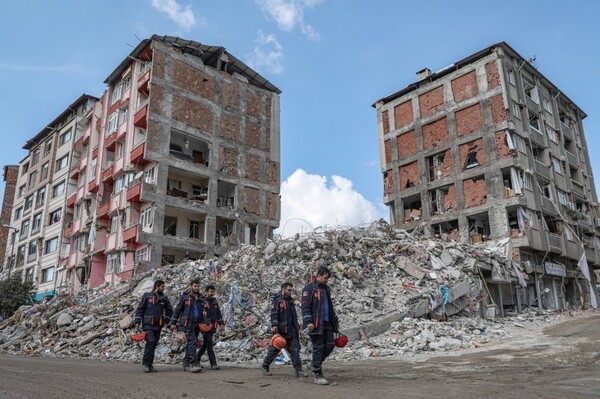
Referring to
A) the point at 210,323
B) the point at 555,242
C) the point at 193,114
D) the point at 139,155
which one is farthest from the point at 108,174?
the point at 555,242

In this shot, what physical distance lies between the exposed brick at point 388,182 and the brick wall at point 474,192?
6.56 meters

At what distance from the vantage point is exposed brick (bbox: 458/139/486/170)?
3099 centimetres

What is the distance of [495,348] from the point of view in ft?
37.1

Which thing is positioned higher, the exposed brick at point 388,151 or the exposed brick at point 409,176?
the exposed brick at point 388,151

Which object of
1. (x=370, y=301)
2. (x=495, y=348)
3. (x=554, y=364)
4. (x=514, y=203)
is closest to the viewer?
(x=554, y=364)

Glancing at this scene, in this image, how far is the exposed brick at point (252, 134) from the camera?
118 feet

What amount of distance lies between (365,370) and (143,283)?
12.4 m

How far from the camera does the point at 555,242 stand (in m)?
30.0

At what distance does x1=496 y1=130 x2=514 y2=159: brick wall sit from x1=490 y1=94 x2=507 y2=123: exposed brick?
92 centimetres

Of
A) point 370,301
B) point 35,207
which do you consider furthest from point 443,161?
point 35,207

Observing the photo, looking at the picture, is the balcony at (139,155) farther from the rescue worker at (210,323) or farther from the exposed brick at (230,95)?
the rescue worker at (210,323)

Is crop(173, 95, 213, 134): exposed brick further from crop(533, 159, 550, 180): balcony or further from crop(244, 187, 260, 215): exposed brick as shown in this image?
crop(533, 159, 550, 180): balcony

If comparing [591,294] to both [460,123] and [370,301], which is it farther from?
[370,301]

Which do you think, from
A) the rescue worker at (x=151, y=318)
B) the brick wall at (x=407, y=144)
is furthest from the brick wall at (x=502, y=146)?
the rescue worker at (x=151, y=318)
